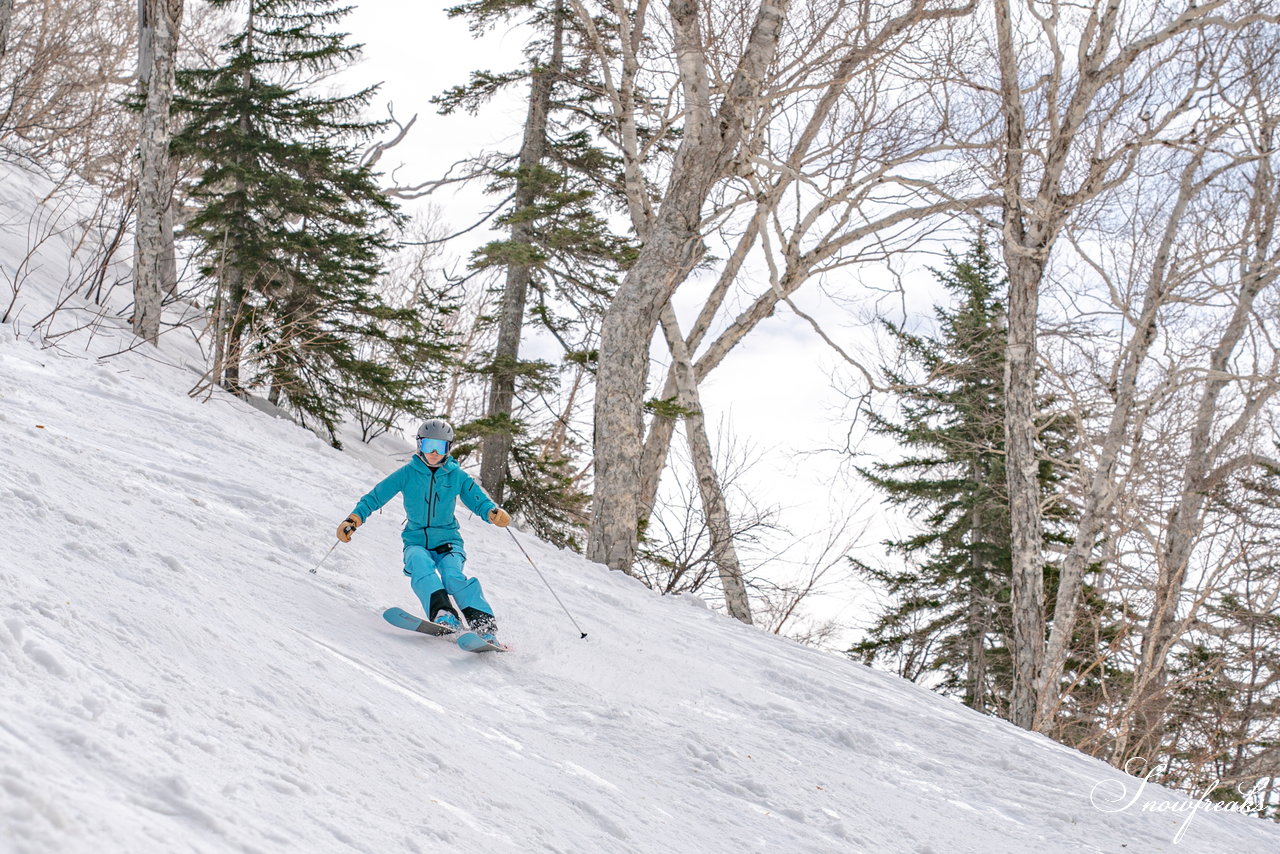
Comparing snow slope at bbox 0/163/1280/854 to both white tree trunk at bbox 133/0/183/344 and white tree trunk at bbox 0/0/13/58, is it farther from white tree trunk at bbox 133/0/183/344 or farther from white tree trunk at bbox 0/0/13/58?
white tree trunk at bbox 0/0/13/58

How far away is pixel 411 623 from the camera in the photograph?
15.2 feet

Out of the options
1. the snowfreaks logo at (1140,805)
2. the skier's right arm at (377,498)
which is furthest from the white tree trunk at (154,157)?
the snowfreaks logo at (1140,805)

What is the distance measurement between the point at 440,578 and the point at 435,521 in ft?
1.32

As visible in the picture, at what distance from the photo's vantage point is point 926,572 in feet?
55.4

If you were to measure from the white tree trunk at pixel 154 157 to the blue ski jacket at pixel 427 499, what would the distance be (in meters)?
5.56

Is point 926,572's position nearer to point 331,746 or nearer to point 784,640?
point 784,640

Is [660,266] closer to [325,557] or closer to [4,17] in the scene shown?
[325,557]

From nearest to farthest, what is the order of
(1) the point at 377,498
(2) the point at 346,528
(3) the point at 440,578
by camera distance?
1. (2) the point at 346,528
2. (3) the point at 440,578
3. (1) the point at 377,498

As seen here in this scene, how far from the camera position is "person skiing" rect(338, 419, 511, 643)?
4965mm

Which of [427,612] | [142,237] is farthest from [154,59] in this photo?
[427,612]

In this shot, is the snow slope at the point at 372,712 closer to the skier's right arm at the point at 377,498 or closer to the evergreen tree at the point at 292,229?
the skier's right arm at the point at 377,498

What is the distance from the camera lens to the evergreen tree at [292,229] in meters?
11.1

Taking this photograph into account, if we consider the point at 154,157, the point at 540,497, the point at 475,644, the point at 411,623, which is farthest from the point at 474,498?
the point at 540,497

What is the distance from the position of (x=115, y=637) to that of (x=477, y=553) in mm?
3941
